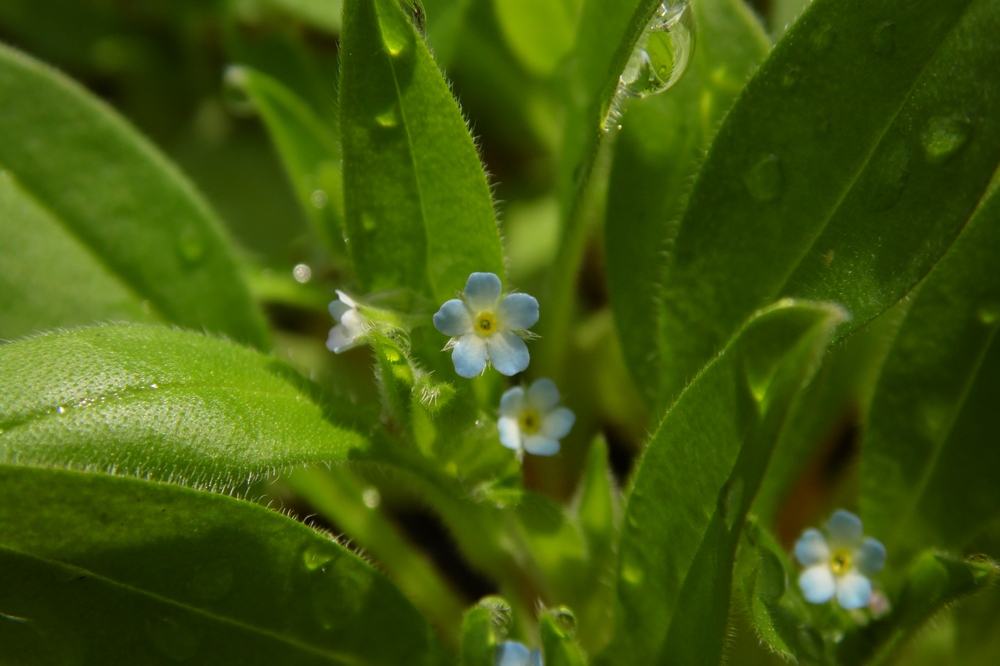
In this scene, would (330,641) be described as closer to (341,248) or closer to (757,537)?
(757,537)

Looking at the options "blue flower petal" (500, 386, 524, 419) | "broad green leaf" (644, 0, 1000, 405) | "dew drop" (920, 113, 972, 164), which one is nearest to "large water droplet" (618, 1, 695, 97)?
"broad green leaf" (644, 0, 1000, 405)

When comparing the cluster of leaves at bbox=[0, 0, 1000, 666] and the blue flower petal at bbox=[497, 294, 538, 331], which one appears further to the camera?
the blue flower petal at bbox=[497, 294, 538, 331]

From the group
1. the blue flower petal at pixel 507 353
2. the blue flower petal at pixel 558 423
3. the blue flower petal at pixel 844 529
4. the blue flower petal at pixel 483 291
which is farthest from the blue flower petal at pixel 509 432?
the blue flower petal at pixel 844 529

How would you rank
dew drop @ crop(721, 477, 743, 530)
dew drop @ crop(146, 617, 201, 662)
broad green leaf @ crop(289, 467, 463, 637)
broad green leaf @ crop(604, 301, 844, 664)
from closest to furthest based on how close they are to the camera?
broad green leaf @ crop(604, 301, 844, 664)
dew drop @ crop(721, 477, 743, 530)
dew drop @ crop(146, 617, 201, 662)
broad green leaf @ crop(289, 467, 463, 637)

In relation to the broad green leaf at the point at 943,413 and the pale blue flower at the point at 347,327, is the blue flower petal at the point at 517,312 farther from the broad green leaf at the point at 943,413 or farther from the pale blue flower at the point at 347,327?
the broad green leaf at the point at 943,413

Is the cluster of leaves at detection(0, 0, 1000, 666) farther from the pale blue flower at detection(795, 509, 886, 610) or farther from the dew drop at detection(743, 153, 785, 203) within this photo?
the pale blue flower at detection(795, 509, 886, 610)

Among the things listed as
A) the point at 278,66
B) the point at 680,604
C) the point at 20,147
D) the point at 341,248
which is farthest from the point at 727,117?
the point at 278,66
